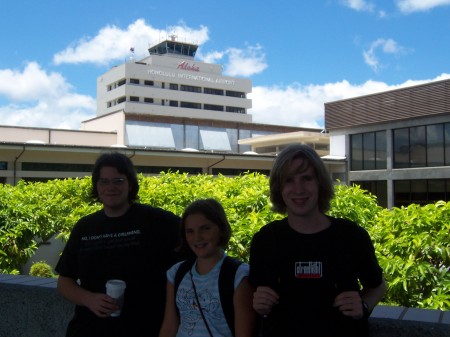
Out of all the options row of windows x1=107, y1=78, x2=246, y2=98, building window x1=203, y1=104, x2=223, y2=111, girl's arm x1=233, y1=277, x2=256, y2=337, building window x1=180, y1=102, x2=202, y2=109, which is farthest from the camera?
building window x1=203, y1=104, x2=223, y2=111

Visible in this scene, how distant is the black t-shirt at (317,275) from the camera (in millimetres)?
2152

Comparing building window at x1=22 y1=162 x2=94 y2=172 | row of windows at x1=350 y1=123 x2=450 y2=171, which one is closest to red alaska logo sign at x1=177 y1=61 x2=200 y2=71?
row of windows at x1=350 y1=123 x2=450 y2=171

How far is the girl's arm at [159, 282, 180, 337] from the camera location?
2.64 meters

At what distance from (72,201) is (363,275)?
10986mm

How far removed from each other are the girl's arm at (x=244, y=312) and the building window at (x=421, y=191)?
1289 inches

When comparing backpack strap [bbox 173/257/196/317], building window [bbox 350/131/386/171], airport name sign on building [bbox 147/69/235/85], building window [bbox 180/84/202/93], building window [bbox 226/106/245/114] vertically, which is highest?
airport name sign on building [bbox 147/69/235/85]

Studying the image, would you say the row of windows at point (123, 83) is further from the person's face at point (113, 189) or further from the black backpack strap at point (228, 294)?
the black backpack strap at point (228, 294)

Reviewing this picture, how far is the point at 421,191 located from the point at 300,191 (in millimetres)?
34554

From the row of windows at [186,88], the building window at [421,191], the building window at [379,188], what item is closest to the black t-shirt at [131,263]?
the building window at [421,191]

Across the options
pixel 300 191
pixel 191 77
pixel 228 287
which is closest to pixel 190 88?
pixel 191 77

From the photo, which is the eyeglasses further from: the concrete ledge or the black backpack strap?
the concrete ledge

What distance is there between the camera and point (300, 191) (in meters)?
2.28

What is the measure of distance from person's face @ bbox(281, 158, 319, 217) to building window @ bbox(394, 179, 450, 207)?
32.8 meters

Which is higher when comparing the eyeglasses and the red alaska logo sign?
the red alaska logo sign
